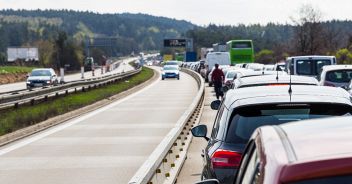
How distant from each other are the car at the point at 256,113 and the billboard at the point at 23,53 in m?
142

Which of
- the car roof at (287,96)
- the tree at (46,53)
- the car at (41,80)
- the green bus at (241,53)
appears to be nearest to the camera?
the car roof at (287,96)

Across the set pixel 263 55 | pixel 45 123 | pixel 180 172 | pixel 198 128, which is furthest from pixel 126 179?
pixel 263 55

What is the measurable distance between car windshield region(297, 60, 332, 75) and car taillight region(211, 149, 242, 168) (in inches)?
1054

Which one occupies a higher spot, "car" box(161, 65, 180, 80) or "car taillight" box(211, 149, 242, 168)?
"car taillight" box(211, 149, 242, 168)

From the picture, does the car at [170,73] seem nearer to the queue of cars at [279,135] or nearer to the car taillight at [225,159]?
the queue of cars at [279,135]

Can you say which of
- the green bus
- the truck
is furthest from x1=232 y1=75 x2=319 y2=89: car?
the green bus

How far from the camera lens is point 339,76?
2369cm

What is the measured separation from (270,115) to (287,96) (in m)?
0.30

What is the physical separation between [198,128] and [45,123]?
598 inches

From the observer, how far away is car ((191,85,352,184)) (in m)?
6.23

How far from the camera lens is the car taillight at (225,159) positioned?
641cm

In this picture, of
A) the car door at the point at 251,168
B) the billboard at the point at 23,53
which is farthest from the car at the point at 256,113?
the billboard at the point at 23,53

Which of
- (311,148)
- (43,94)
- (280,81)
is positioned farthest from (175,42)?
(311,148)

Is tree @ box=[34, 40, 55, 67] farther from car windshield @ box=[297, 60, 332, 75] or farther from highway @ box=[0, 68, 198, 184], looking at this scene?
highway @ box=[0, 68, 198, 184]
